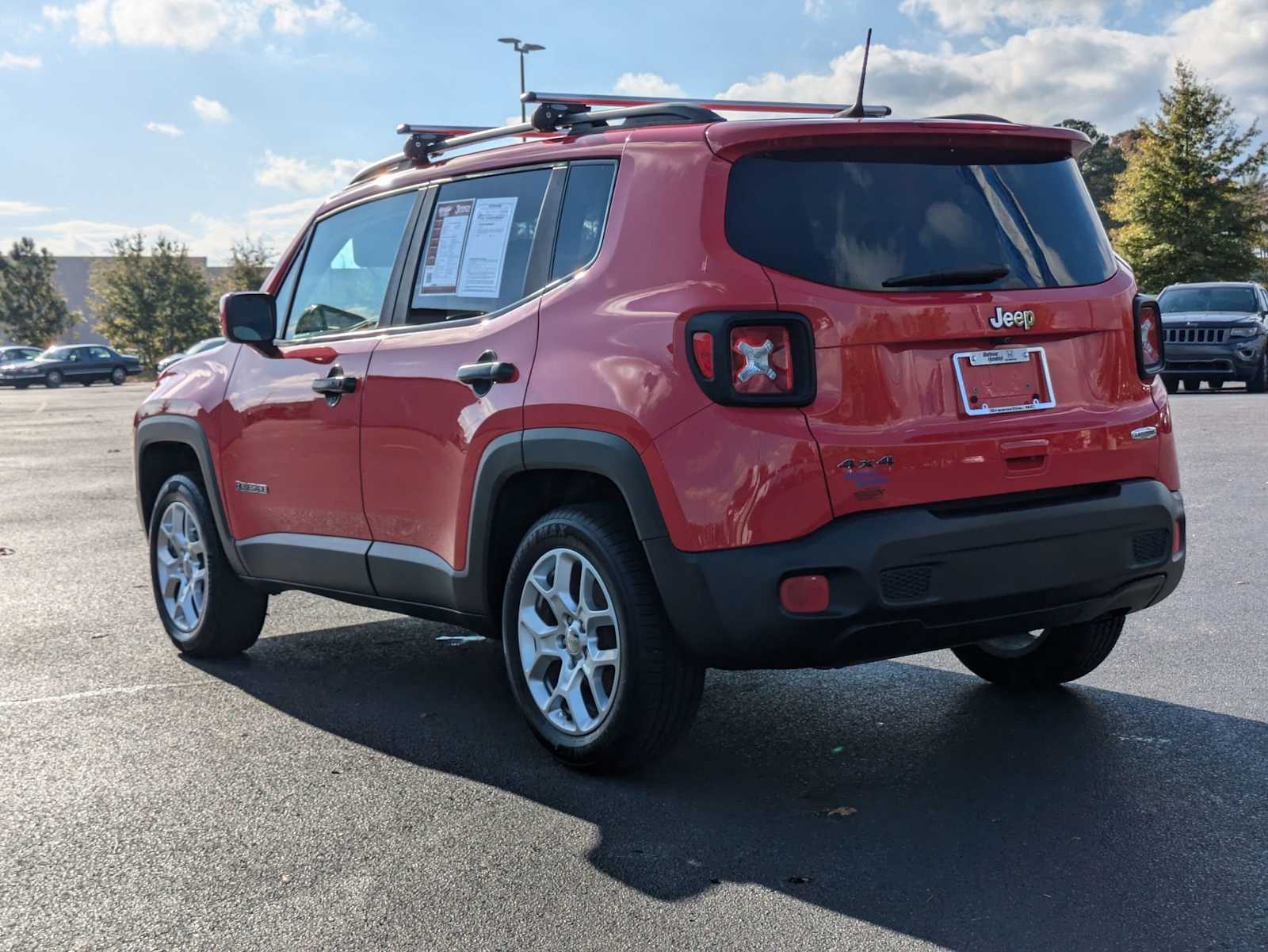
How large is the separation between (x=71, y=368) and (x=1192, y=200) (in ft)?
130

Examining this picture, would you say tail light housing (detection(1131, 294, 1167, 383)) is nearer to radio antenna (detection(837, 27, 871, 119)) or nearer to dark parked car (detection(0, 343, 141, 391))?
radio antenna (detection(837, 27, 871, 119))

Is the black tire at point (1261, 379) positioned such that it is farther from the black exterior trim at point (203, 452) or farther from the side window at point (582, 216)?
the side window at point (582, 216)

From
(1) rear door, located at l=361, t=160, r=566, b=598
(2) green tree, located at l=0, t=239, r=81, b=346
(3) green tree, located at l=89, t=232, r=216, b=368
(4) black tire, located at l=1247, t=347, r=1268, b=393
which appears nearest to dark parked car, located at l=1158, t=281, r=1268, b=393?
(4) black tire, located at l=1247, t=347, r=1268, b=393

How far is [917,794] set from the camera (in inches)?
158

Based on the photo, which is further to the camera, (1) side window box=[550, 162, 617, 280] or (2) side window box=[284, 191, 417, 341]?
(2) side window box=[284, 191, 417, 341]

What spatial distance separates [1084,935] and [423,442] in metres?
2.58

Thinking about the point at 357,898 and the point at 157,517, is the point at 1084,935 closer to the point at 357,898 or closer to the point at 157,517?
the point at 357,898

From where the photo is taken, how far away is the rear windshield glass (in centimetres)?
380

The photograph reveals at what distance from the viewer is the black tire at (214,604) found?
19.5 ft

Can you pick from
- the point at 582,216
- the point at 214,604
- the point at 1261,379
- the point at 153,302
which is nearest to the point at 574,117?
the point at 582,216

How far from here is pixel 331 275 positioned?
18.0 ft

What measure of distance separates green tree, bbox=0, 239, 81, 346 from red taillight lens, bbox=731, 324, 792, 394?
8513 cm

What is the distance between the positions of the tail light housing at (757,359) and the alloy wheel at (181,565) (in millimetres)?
3102

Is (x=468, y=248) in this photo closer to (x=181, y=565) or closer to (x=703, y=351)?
(x=703, y=351)
